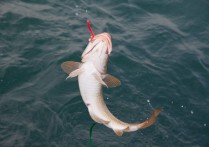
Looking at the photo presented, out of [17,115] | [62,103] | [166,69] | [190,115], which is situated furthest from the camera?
[166,69]

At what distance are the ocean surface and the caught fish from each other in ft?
5.18

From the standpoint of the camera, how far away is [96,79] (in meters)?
5.62

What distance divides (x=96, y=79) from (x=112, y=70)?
3506 millimetres

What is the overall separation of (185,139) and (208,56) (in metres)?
4.39

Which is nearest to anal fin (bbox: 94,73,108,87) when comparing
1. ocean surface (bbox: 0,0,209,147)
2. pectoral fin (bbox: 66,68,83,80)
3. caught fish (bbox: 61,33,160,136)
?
caught fish (bbox: 61,33,160,136)

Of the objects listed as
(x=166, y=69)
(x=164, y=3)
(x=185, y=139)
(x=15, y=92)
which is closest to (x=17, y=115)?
A: (x=15, y=92)

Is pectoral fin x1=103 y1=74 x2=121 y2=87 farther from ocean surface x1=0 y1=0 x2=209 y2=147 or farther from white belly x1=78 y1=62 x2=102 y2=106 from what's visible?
ocean surface x1=0 y1=0 x2=209 y2=147

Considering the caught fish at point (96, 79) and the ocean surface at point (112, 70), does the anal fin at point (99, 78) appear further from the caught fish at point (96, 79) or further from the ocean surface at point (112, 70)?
the ocean surface at point (112, 70)

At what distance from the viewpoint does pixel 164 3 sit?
42.1 feet

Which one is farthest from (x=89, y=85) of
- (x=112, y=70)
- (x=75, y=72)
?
(x=112, y=70)

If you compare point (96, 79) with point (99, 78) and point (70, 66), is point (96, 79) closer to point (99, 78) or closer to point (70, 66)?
point (99, 78)

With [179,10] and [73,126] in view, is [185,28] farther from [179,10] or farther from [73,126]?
[73,126]

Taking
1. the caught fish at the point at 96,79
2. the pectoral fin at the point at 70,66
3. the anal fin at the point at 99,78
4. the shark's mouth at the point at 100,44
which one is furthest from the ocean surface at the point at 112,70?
the shark's mouth at the point at 100,44

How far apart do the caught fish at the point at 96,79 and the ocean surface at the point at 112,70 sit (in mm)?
1579
